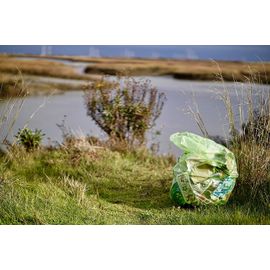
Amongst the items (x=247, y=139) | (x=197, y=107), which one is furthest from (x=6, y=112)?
(x=247, y=139)

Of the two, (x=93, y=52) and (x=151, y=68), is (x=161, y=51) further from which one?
(x=93, y=52)

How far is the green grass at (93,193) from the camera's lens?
5.19m

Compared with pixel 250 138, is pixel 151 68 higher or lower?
higher

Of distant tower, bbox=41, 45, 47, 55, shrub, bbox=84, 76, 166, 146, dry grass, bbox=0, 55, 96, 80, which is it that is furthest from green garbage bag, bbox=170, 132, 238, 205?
distant tower, bbox=41, 45, 47, 55

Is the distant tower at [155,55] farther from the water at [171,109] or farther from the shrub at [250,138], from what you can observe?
the shrub at [250,138]

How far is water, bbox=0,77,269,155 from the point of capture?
539 cm

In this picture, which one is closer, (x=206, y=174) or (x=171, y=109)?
(x=206, y=174)

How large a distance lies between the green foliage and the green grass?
7 cm

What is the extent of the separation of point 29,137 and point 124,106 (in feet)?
2.99

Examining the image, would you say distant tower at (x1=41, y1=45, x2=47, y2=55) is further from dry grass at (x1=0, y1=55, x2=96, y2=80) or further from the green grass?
the green grass

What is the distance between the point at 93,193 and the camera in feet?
17.9

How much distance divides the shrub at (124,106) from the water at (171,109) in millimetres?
122

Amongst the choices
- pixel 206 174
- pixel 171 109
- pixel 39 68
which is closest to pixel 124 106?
pixel 171 109
